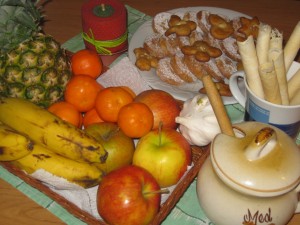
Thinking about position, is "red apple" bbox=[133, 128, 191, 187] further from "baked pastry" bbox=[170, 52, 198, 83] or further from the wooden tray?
"baked pastry" bbox=[170, 52, 198, 83]

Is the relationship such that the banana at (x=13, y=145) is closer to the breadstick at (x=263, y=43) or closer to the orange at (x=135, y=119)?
the orange at (x=135, y=119)

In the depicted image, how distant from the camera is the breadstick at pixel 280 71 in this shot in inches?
27.4

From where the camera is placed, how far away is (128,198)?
666mm

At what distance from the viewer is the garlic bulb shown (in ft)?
2.61

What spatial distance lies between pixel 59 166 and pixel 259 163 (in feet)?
1.11

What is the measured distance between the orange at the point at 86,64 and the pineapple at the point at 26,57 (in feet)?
0.18

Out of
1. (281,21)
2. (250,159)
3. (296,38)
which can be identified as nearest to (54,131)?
(250,159)

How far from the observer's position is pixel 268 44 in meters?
0.71

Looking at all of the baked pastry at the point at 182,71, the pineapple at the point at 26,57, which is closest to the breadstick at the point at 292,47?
the baked pastry at the point at 182,71

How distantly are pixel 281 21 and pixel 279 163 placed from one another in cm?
75

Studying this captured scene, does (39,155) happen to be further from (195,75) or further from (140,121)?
(195,75)

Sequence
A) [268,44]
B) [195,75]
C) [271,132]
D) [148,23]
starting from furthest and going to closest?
[148,23] → [195,75] → [268,44] → [271,132]

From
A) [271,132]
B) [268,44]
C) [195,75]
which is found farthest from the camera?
A: [195,75]

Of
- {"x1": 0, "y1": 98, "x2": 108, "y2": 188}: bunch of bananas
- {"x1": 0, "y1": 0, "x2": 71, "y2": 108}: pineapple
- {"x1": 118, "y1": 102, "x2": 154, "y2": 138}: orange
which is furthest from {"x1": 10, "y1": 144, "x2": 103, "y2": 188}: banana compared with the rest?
{"x1": 0, "y1": 0, "x2": 71, "y2": 108}: pineapple
